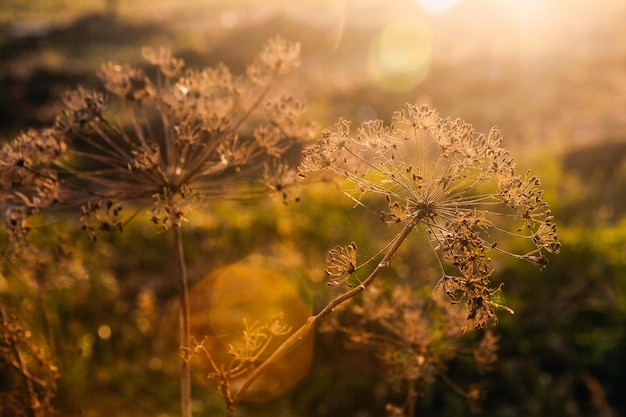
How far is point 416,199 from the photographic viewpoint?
2014 millimetres

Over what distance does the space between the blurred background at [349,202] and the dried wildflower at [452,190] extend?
1.67 metres

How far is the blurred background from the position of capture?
507 cm

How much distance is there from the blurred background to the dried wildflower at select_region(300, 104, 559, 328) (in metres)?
1.67

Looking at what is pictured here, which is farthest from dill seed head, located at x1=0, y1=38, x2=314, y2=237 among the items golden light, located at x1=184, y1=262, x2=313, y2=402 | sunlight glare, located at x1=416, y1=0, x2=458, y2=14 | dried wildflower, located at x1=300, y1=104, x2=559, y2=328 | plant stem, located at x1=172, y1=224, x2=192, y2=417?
sunlight glare, located at x1=416, y1=0, x2=458, y2=14

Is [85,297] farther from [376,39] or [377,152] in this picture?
[376,39]

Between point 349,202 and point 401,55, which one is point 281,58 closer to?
point 349,202

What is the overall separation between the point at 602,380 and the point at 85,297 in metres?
4.60

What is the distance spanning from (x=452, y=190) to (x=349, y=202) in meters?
5.57

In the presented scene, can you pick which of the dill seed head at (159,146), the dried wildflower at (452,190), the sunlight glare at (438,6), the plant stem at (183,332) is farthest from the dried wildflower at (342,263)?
the sunlight glare at (438,6)

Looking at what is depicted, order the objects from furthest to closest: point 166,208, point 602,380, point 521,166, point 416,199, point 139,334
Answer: point 521,166 → point 139,334 → point 602,380 → point 166,208 → point 416,199

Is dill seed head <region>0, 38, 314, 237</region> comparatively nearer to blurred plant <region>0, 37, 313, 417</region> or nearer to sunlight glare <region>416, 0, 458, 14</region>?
blurred plant <region>0, 37, 313, 417</region>

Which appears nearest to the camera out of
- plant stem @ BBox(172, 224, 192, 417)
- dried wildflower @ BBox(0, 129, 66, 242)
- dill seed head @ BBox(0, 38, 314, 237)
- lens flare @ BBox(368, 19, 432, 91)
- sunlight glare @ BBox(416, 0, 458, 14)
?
plant stem @ BBox(172, 224, 192, 417)

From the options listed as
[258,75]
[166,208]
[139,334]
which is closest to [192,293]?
[139,334]

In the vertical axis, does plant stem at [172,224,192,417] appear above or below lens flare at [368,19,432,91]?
below
